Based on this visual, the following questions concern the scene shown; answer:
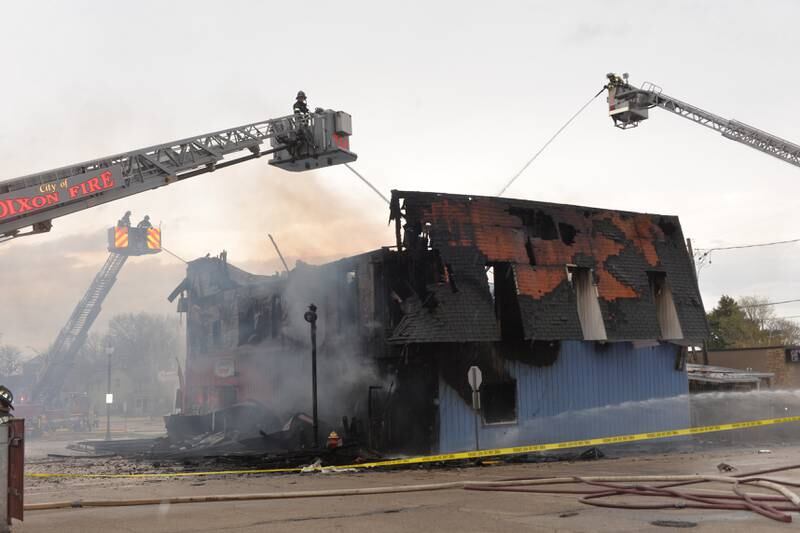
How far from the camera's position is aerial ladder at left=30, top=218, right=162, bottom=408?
5356 centimetres

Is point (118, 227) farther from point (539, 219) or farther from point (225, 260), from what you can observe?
point (539, 219)

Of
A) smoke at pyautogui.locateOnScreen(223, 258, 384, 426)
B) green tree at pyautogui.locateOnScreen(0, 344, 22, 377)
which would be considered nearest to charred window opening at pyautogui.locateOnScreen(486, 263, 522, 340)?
smoke at pyautogui.locateOnScreen(223, 258, 384, 426)

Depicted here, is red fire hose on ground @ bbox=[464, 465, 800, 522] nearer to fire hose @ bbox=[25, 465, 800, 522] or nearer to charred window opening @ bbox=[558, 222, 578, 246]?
fire hose @ bbox=[25, 465, 800, 522]

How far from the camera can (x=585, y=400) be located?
25.6 m

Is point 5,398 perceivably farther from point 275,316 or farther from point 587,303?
point 275,316

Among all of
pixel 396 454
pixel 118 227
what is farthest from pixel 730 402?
pixel 118 227

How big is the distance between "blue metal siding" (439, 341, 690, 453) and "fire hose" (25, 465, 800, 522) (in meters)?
8.25

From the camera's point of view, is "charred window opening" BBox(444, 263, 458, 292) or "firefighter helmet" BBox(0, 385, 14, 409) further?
"charred window opening" BBox(444, 263, 458, 292)

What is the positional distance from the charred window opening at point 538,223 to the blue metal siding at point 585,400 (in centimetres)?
356

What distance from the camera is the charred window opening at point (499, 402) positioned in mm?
23703

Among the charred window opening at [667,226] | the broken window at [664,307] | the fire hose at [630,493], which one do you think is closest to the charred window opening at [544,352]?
the broken window at [664,307]

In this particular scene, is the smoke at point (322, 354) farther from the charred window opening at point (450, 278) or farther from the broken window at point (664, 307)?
the broken window at point (664, 307)

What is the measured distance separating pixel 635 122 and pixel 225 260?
78.0 feet

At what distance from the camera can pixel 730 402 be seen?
33.0 metres
